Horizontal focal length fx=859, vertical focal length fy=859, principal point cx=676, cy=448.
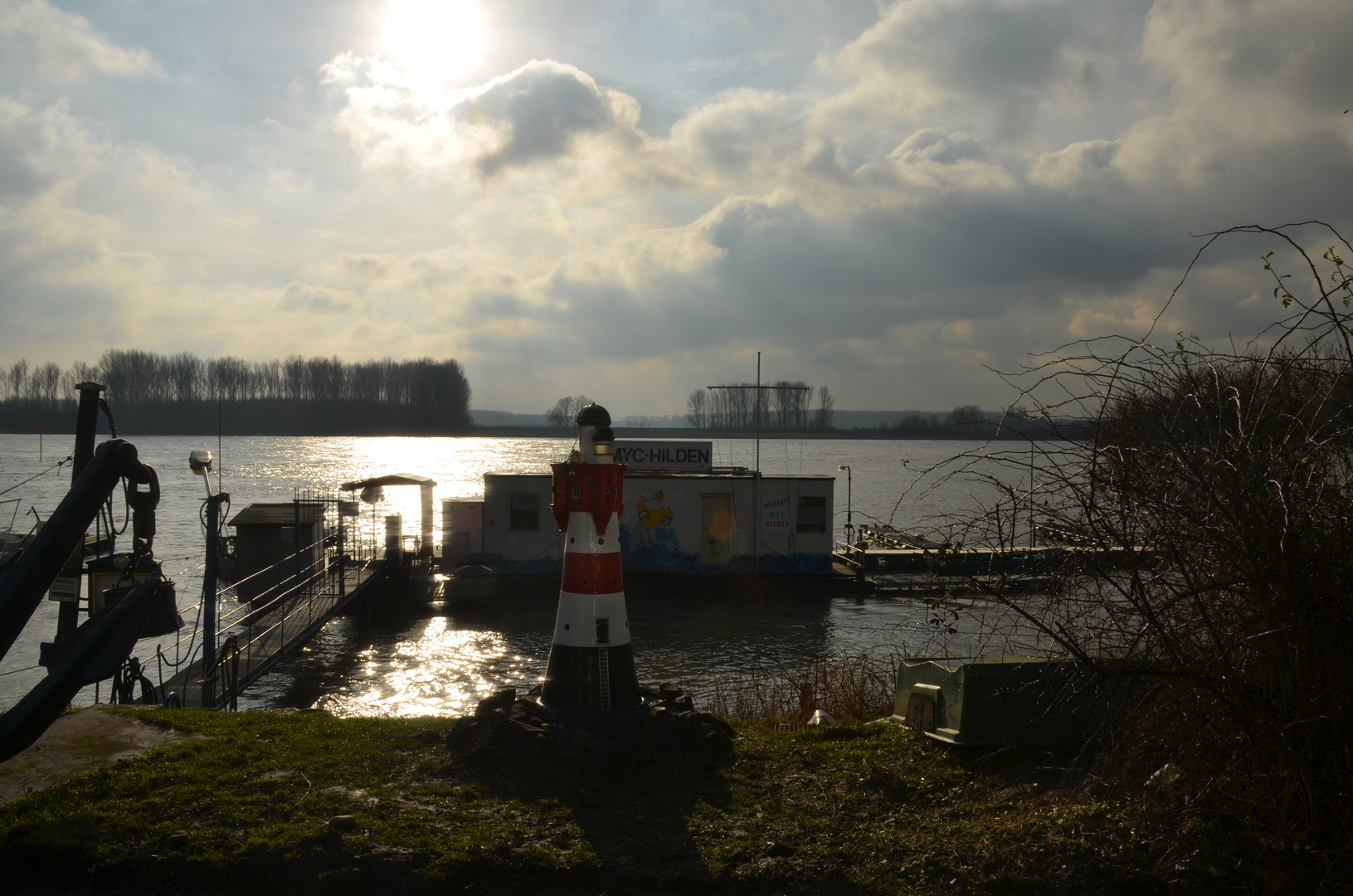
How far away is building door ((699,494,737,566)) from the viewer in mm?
28047

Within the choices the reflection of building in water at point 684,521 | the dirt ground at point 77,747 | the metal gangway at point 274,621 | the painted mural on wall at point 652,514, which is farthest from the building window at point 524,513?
the dirt ground at point 77,747

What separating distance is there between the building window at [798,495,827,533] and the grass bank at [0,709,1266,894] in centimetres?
2137

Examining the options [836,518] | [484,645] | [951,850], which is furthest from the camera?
[836,518]

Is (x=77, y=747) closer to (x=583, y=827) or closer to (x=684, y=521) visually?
(x=583, y=827)

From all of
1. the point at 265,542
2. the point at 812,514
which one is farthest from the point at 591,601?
the point at 265,542

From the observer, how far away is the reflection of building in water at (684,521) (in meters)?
27.8

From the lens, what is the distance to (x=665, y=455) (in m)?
28.0

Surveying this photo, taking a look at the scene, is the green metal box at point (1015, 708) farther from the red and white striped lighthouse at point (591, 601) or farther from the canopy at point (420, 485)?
the canopy at point (420, 485)

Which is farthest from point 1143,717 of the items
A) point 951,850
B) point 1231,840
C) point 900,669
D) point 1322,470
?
point 900,669

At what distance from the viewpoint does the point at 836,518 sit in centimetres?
5984

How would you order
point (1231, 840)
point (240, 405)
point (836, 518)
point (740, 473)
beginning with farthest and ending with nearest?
point (240, 405)
point (836, 518)
point (740, 473)
point (1231, 840)

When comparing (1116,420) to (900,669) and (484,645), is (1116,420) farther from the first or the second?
(484,645)

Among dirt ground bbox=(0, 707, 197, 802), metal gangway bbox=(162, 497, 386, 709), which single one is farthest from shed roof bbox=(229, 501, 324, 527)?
dirt ground bbox=(0, 707, 197, 802)

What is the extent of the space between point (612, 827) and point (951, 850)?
6.95 ft
